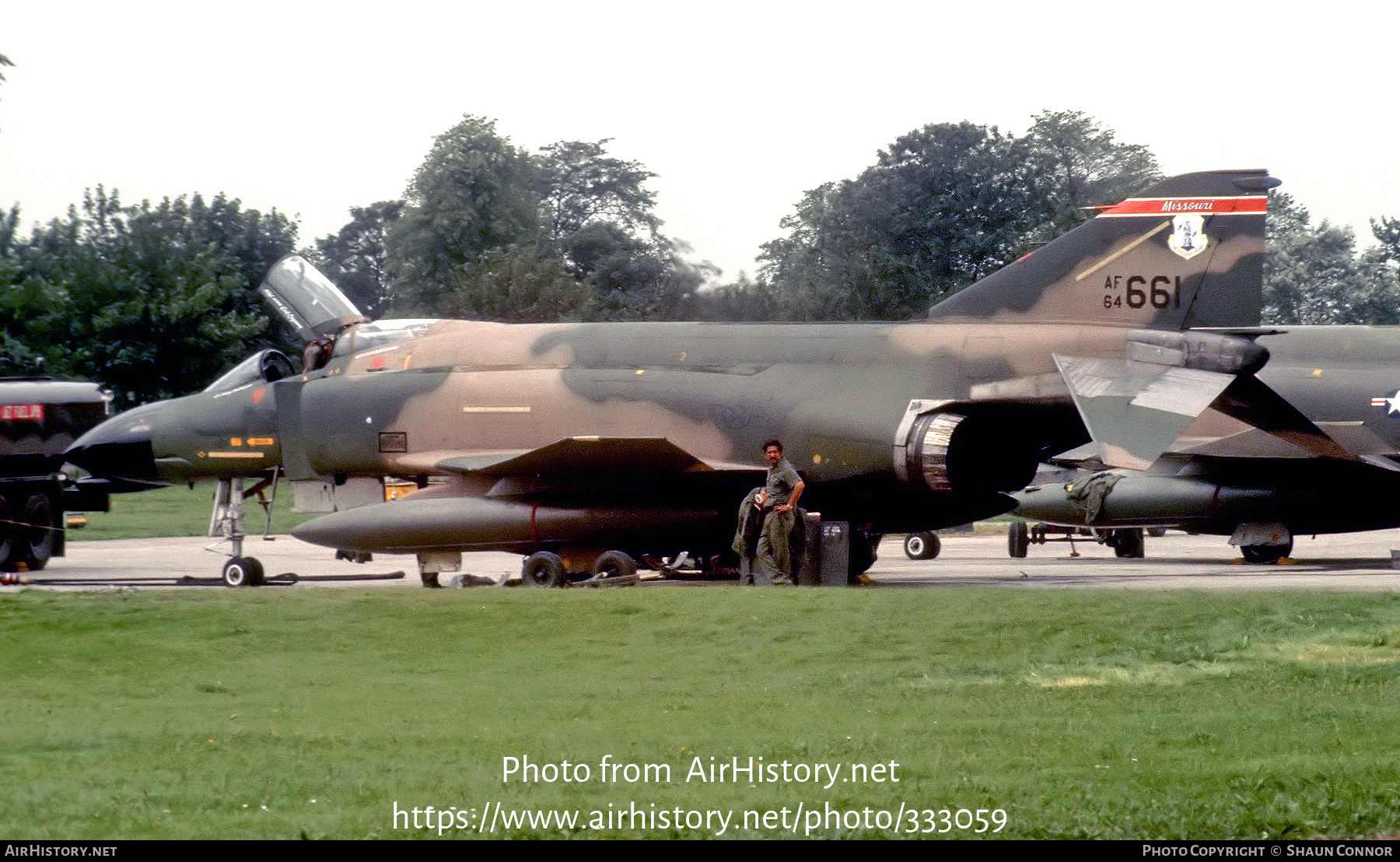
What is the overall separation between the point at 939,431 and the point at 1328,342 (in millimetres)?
8105

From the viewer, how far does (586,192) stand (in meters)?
46.5

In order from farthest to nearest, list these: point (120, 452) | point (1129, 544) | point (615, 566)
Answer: point (1129, 544) → point (120, 452) → point (615, 566)

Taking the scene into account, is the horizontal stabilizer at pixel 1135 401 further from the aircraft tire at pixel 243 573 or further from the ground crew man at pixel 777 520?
the aircraft tire at pixel 243 573

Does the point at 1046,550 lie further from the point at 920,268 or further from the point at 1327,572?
the point at 920,268

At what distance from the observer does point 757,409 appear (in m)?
17.1

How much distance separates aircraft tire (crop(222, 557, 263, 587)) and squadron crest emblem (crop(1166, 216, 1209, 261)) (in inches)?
416

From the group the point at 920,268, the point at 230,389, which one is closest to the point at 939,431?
the point at 230,389

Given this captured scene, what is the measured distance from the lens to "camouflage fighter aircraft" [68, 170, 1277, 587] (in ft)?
54.5

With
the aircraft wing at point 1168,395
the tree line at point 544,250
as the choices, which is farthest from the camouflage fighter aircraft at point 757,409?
the tree line at point 544,250

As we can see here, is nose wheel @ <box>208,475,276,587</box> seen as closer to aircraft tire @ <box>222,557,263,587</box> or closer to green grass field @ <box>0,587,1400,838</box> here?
aircraft tire @ <box>222,557,263,587</box>

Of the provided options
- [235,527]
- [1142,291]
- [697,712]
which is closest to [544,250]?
[235,527]

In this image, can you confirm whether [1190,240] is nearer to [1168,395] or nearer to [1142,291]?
[1142,291]

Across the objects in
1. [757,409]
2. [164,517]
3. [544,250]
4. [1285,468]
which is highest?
[544,250]

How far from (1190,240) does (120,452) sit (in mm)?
13047
